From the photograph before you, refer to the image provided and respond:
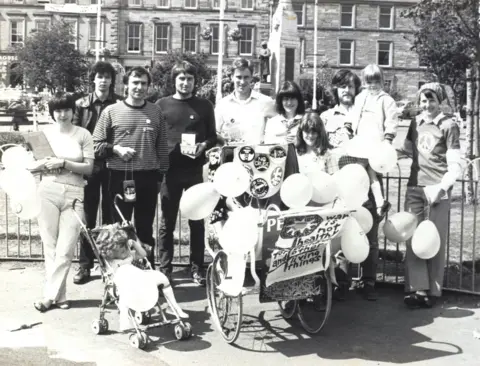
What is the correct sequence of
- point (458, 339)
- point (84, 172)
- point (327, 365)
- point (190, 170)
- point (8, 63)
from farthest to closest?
point (8, 63) < point (190, 170) < point (84, 172) < point (458, 339) < point (327, 365)

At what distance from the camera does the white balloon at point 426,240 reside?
5.81m

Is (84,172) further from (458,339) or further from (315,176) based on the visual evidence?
(458,339)

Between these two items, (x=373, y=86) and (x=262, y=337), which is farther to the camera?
(x=373, y=86)

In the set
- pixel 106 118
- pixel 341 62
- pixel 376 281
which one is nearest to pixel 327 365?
pixel 376 281

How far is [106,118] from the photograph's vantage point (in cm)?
629

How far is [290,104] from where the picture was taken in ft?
20.8

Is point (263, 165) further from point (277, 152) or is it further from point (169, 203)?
point (169, 203)

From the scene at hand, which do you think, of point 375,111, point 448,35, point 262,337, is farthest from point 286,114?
point 448,35

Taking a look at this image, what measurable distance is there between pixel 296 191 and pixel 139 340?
61.6 inches

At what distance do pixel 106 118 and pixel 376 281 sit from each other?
3.06 m

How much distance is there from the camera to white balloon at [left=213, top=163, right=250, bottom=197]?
503 cm

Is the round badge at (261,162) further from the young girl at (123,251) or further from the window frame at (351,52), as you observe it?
the window frame at (351,52)

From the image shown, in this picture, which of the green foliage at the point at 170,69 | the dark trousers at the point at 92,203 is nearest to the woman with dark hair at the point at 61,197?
the dark trousers at the point at 92,203

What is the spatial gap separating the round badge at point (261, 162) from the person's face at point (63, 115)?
1.74m
